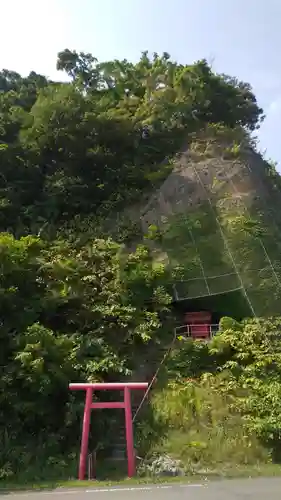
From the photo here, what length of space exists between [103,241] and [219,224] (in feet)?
13.4

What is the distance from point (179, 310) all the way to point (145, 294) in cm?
200

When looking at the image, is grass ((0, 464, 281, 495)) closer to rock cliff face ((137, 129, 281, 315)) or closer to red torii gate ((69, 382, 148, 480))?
red torii gate ((69, 382, 148, 480))

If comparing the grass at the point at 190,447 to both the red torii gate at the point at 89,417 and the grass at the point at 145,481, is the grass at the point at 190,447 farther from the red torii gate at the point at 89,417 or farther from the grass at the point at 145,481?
the red torii gate at the point at 89,417

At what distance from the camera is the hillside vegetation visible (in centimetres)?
1161

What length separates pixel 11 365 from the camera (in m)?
11.8

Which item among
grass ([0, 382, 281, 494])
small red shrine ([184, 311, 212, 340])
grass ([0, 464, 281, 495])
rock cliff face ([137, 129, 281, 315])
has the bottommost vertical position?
grass ([0, 464, 281, 495])

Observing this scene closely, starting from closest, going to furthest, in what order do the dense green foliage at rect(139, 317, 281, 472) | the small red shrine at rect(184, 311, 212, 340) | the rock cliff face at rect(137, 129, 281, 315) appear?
the dense green foliage at rect(139, 317, 281, 472) → the small red shrine at rect(184, 311, 212, 340) → the rock cliff face at rect(137, 129, 281, 315)

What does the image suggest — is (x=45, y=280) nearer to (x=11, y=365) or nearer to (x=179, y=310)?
(x=11, y=365)

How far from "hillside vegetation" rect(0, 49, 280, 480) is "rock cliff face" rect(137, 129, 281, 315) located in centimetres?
7

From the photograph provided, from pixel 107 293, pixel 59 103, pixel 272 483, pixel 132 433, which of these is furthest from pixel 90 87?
pixel 272 483

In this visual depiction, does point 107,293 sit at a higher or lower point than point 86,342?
higher

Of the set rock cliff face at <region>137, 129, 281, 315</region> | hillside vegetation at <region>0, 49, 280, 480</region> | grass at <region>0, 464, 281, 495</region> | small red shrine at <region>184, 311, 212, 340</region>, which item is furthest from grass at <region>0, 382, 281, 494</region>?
rock cliff face at <region>137, 129, 281, 315</region>

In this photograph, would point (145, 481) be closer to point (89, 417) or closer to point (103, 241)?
point (89, 417)

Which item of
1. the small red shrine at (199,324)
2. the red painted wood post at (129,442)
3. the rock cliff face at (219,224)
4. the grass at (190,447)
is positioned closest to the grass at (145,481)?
the grass at (190,447)
